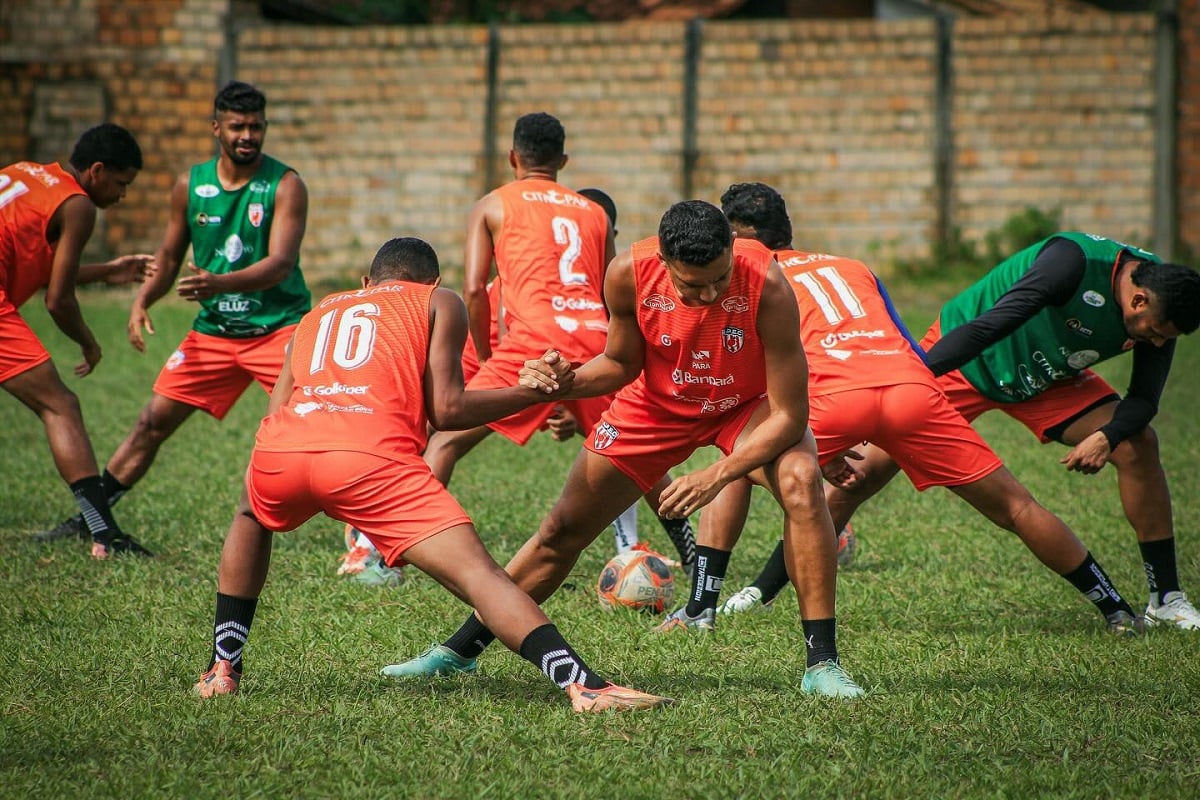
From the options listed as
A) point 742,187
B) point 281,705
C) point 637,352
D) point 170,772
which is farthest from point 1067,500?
point 170,772

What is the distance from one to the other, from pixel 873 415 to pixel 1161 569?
67.8 inches

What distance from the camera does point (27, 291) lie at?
765 centimetres

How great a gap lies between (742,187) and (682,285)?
148 cm

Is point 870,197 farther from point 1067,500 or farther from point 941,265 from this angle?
point 1067,500

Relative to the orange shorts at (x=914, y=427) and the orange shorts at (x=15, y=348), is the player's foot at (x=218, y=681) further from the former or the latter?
the orange shorts at (x=15, y=348)

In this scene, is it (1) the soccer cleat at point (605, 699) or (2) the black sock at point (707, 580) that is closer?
(1) the soccer cleat at point (605, 699)

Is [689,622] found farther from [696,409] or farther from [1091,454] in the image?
[1091,454]

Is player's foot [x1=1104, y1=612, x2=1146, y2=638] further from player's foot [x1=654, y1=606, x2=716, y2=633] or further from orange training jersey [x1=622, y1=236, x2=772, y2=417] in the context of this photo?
orange training jersey [x1=622, y1=236, x2=772, y2=417]

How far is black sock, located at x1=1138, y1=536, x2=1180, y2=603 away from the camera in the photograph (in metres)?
6.27

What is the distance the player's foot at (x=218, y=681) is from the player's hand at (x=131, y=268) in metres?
3.56

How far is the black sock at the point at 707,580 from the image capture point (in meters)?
6.05

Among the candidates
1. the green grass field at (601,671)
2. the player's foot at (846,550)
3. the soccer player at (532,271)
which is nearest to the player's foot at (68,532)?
the green grass field at (601,671)

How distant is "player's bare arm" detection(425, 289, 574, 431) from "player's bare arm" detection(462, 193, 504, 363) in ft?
7.08

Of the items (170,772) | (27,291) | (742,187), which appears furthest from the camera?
(27,291)
